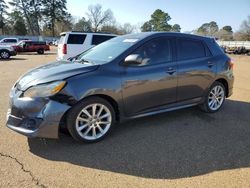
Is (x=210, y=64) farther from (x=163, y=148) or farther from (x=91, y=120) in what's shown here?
(x=91, y=120)

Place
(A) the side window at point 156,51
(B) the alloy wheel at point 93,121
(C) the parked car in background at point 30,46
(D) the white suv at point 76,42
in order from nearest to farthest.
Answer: (B) the alloy wheel at point 93,121
(A) the side window at point 156,51
(D) the white suv at point 76,42
(C) the parked car in background at point 30,46

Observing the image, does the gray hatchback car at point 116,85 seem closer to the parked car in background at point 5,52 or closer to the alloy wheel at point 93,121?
the alloy wheel at point 93,121

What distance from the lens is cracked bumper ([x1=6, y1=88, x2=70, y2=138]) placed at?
393cm

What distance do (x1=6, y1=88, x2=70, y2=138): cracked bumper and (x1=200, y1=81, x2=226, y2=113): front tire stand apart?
321cm

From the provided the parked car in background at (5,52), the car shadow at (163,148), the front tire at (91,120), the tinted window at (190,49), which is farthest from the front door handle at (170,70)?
the parked car in background at (5,52)

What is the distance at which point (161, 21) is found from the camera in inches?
3954

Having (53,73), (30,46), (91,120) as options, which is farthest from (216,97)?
(30,46)

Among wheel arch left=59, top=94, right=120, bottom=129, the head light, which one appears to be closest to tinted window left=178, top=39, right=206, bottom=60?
wheel arch left=59, top=94, right=120, bottom=129

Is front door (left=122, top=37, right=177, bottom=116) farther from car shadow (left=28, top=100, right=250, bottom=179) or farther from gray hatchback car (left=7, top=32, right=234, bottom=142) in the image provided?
car shadow (left=28, top=100, right=250, bottom=179)

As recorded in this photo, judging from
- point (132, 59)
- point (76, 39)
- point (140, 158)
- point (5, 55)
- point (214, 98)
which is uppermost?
point (76, 39)

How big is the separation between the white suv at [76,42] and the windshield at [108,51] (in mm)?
8211

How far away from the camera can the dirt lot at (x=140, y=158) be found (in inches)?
133

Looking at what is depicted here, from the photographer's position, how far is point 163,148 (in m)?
4.26

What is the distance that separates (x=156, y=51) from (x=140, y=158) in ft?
6.66
